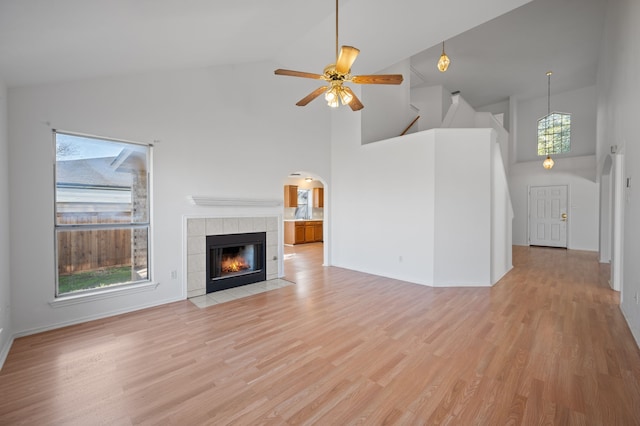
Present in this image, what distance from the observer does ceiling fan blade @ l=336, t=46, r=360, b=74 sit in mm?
2318

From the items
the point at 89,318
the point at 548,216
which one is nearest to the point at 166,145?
the point at 89,318

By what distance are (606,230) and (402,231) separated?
5.55 metres

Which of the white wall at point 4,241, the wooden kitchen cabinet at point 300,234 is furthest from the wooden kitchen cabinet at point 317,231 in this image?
the white wall at point 4,241

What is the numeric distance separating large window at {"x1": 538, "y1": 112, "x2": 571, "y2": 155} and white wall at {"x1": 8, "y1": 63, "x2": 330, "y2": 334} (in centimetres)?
869

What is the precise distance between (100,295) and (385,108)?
6.45 m

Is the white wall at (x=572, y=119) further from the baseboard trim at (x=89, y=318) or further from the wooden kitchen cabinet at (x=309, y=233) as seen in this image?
the baseboard trim at (x=89, y=318)

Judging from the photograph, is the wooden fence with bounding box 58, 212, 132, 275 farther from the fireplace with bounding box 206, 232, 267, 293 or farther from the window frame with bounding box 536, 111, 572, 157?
the window frame with bounding box 536, 111, 572, 157

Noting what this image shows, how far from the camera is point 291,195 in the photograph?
33.3 ft

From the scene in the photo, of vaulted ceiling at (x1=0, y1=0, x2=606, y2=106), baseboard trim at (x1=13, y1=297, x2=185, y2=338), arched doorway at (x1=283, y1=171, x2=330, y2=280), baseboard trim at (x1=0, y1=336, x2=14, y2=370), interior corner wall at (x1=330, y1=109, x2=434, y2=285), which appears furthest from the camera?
arched doorway at (x1=283, y1=171, x2=330, y2=280)

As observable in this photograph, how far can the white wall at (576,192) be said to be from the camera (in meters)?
8.34

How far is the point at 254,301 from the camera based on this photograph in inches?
160

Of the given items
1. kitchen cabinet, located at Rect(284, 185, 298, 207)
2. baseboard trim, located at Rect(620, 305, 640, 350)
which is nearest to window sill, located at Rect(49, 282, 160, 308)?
baseboard trim, located at Rect(620, 305, 640, 350)

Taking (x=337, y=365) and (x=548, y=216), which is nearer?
(x=337, y=365)

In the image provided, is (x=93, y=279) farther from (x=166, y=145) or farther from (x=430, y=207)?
(x=430, y=207)
